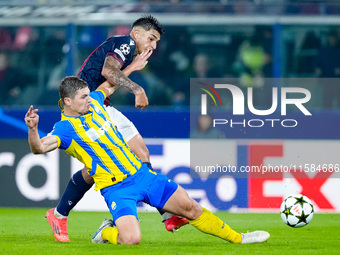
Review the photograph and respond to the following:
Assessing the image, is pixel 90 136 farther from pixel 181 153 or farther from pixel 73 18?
pixel 73 18

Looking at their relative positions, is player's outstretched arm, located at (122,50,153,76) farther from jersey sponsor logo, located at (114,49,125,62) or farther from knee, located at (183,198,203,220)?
knee, located at (183,198,203,220)

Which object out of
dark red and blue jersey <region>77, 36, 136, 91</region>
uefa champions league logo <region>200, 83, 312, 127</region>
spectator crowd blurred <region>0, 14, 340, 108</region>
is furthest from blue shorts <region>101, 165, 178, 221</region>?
spectator crowd blurred <region>0, 14, 340, 108</region>

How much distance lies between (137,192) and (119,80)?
1.06m

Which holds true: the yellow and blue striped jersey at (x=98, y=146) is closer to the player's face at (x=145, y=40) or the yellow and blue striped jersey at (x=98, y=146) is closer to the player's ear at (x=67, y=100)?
the player's ear at (x=67, y=100)

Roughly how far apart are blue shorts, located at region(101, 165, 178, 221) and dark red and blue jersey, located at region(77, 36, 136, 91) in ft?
3.67

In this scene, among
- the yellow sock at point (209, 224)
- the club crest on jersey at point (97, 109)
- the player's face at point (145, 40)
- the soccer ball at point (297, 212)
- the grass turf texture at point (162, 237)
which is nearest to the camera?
the grass turf texture at point (162, 237)

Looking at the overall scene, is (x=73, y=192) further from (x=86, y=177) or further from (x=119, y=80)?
(x=119, y=80)

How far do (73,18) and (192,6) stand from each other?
166 centimetres

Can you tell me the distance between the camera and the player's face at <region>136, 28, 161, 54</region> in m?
7.12

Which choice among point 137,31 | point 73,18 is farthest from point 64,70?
point 137,31

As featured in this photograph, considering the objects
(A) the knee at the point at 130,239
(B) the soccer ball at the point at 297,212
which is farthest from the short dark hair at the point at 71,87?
(B) the soccer ball at the point at 297,212

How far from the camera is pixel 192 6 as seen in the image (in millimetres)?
10391

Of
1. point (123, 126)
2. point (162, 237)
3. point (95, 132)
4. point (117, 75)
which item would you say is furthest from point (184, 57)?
point (95, 132)

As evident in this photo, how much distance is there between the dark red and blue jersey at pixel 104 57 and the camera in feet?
22.4
